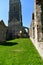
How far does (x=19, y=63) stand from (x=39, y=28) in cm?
370

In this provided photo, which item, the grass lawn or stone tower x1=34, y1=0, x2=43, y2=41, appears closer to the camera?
the grass lawn

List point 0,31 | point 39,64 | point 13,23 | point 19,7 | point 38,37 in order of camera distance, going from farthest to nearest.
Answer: point 19,7 → point 13,23 → point 0,31 → point 38,37 → point 39,64

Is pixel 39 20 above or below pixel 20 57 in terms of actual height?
above

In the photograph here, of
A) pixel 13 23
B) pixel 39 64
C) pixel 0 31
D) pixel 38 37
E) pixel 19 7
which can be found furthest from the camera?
pixel 19 7

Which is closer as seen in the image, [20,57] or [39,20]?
[20,57]

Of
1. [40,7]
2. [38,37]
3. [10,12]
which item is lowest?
[38,37]

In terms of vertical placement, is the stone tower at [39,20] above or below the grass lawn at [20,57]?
above

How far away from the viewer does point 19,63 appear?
8.10m

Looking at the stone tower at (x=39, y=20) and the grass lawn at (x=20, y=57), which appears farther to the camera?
the stone tower at (x=39, y=20)

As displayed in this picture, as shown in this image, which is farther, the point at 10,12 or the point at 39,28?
the point at 10,12

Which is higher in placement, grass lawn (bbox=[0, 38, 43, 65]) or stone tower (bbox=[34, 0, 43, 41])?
stone tower (bbox=[34, 0, 43, 41])

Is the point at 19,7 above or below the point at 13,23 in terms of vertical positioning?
above

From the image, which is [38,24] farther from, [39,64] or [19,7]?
[19,7]

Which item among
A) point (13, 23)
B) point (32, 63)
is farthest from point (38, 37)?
point (13, 23)
